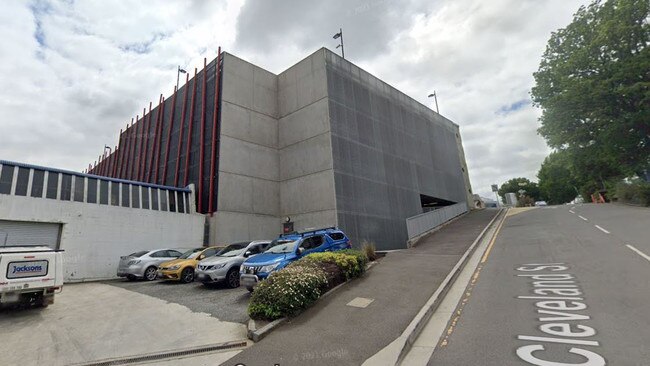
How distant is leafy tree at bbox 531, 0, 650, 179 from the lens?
23.5m

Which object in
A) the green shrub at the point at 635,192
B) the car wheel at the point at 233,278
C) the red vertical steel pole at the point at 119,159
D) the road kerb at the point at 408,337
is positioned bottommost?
the road kerb at the point at 408,337

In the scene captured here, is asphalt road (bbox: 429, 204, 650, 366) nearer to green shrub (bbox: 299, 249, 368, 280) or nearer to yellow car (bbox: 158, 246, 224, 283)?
green shrub (bbox: 299, 249, 368, 280)

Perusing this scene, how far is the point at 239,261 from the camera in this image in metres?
11.7

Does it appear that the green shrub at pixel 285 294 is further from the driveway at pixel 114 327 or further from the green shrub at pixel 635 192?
the green shrub at pixel 635 192

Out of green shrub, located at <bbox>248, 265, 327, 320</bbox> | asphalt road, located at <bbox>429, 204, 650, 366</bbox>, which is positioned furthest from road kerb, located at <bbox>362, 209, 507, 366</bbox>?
green shrub, located at <bbox>248, 265, 327, 320</bbox>

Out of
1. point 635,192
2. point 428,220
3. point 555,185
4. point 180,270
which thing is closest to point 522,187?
point 555,185

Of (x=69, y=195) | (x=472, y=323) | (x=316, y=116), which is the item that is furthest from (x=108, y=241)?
(x=472, y=323)

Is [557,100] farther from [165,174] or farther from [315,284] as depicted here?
[165,174]

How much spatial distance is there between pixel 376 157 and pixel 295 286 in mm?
18427

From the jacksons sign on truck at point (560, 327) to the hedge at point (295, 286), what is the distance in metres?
4.35

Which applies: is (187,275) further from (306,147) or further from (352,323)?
(306,147)

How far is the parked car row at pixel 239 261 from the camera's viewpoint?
934cm

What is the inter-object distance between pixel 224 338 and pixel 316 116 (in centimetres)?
1786

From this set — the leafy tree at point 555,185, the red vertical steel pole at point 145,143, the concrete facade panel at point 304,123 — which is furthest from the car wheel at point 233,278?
the leafy tree at point 555,185
